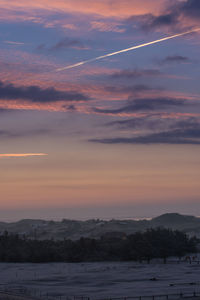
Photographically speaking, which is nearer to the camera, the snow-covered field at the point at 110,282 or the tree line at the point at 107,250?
the snow-covered field at the point at 110,282

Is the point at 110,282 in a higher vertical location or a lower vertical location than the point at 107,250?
lower

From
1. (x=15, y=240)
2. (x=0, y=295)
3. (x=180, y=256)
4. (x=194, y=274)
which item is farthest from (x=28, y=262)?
(x=0, y=295)

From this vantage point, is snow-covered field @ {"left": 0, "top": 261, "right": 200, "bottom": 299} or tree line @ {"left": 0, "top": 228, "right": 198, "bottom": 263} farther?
tree line @ {"left": 0, "top": 228, "right": 198, "bottom": 263}

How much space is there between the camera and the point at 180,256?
171m

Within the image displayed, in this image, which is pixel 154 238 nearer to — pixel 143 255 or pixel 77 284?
pixel 143 255

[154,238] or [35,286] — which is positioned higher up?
[154,238]

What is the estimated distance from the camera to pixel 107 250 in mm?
174250

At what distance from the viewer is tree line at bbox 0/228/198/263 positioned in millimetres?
161250

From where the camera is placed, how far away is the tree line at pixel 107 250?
6348 inches

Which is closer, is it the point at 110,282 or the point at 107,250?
the point at 110,282

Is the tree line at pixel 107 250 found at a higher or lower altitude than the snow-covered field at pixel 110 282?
higher

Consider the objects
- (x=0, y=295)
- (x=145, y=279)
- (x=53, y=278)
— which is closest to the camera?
(x=0, y=295)

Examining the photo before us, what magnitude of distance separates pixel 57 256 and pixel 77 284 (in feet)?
238

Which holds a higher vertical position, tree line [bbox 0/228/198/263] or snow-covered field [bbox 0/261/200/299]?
tree line [bbox 0/228/198/263]
